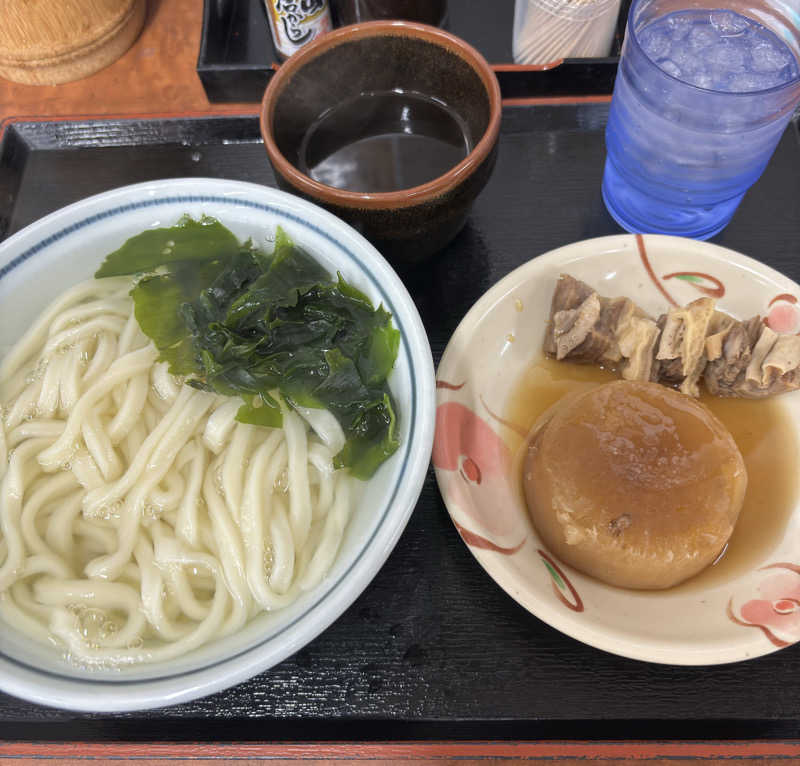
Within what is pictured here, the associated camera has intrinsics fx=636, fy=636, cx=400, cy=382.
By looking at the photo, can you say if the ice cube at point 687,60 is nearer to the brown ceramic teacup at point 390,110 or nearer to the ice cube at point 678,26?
the ice cube at point 678,26

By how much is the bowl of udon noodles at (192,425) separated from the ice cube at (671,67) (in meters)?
0.91

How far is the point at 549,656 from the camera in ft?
4.41

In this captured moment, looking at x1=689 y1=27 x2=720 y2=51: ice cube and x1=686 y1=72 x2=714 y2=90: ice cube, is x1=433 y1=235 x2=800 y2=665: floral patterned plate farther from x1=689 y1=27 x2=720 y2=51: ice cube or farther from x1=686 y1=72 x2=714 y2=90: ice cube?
x1=689 y1=27 x2=720 y2=51: ice cube

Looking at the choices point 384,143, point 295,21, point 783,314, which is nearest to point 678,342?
point 783,314

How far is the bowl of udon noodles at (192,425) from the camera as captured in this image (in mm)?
1212

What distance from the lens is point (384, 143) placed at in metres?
1.76

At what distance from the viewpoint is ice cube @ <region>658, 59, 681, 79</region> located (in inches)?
61.9

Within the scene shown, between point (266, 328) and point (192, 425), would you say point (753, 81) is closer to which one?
point (266, 328)

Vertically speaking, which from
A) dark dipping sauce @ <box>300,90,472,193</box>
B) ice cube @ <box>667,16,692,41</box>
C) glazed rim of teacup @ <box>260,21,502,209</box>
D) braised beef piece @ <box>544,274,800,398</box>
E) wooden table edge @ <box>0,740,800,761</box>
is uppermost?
ice cube @ <box>667,16,692,41</box>

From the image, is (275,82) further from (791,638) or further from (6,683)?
(791,638)

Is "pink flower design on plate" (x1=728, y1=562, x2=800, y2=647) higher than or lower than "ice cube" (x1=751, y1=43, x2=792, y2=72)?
lower

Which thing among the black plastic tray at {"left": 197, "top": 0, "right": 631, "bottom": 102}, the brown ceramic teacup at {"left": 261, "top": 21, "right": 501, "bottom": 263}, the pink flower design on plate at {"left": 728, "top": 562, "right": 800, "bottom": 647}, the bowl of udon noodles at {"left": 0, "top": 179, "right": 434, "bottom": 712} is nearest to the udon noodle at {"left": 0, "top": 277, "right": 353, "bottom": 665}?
the bowl of udon noodles at {"left": 0, "top": 179, "right": 434, "bottom": 712}

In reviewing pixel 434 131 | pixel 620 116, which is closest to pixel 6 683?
pixel 434 131

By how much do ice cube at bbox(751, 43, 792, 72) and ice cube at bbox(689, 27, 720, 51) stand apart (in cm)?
11
